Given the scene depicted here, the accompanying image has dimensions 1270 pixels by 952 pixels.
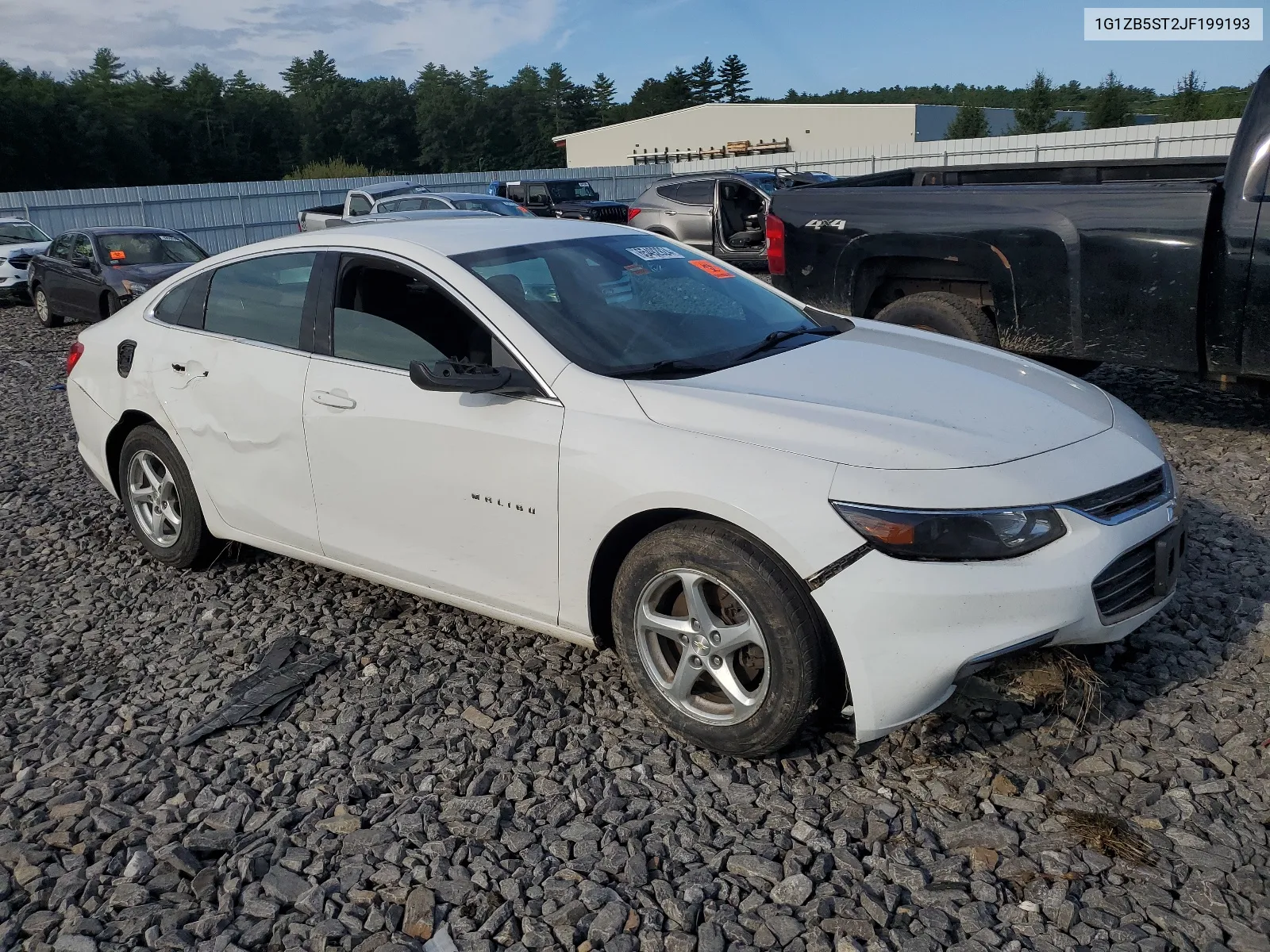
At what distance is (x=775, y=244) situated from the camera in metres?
7.43

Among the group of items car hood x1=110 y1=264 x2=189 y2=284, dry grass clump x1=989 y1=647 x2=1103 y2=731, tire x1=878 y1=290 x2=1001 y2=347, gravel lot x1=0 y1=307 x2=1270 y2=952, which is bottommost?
gravel lot x1=0 y1=307 x2=1270 y2=952

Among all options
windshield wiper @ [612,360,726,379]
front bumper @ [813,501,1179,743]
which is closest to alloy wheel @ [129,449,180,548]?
windshield wiper @ [612,360,726,379]

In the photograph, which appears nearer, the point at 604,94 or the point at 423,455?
the point at 423,455

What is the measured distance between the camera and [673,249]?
4531mm

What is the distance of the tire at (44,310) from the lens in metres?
14.6

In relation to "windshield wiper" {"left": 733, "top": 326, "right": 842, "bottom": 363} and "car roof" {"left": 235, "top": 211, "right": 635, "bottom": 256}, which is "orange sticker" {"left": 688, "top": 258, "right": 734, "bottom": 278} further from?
"windshield wiper" {"left": 733, "top": 326, "right": 842, "bottom": 363}

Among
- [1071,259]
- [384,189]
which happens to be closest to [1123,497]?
[1071,259]

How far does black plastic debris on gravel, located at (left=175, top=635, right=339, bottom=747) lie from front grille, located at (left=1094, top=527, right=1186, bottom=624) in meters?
→ 2.81

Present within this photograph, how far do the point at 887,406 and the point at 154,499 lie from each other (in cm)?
363

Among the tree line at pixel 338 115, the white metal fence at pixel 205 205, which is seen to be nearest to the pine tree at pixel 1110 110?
the tree line at pixel 338 115

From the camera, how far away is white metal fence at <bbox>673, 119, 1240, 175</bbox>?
27.0 m

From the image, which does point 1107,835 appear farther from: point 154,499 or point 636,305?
point 154,499

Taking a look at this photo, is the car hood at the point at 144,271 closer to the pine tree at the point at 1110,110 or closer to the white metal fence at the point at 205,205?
the white metal fence at the point at 205,205

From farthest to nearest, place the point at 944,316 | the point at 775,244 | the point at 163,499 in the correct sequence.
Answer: the point at 775,244, the point at 944,316, the point at 163,499
